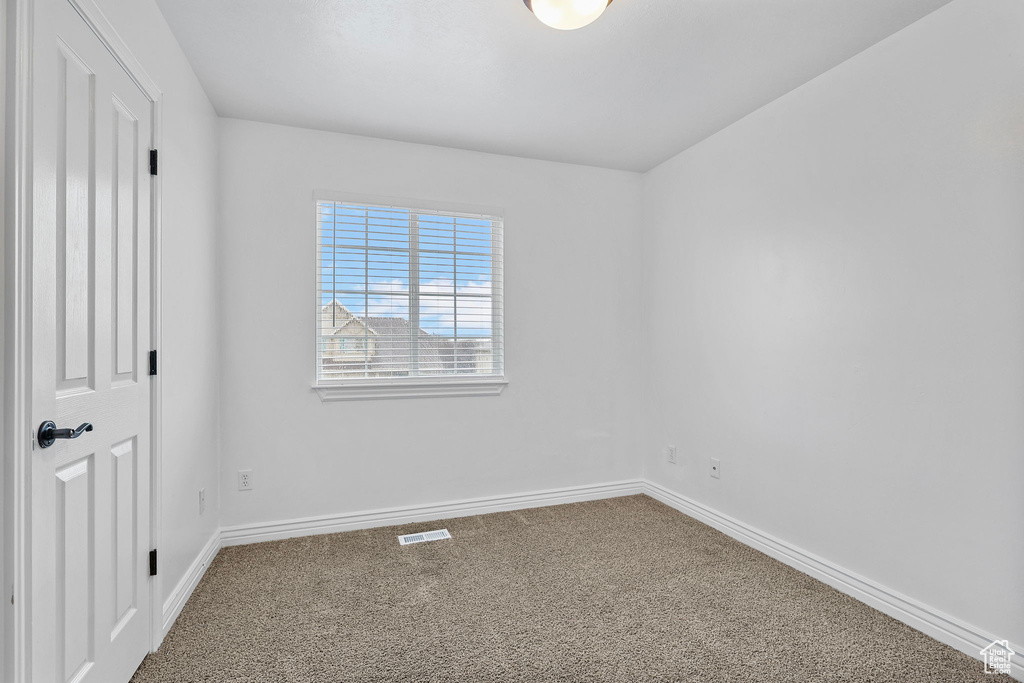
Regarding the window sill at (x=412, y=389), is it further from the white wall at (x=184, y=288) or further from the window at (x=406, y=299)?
the white wall at (x=184, y=288)

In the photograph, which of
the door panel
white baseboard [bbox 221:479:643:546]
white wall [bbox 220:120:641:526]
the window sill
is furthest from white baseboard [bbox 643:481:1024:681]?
the door panel

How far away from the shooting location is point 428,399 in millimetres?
3389

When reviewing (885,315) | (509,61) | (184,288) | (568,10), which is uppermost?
(509,61)

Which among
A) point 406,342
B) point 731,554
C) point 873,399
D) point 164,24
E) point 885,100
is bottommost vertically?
point 731,554

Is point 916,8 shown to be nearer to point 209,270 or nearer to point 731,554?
point 731,554

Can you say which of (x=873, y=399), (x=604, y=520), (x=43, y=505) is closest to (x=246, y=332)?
(x=43, y=505)

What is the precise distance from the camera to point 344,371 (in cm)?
321

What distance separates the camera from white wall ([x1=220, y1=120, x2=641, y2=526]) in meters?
3.03

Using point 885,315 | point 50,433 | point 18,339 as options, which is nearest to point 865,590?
point 885,315

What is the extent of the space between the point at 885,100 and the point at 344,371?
308 cm

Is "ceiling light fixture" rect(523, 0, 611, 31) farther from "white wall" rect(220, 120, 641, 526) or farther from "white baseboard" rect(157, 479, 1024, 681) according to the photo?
"white baseboard" rect(157, 479, 1024, 681)

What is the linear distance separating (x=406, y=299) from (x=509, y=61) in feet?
5.08

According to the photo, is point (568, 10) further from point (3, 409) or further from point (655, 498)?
point (655, 498)

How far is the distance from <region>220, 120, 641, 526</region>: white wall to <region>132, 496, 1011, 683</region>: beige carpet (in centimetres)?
49
